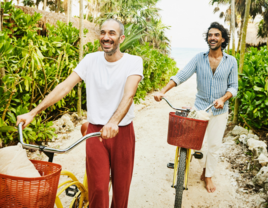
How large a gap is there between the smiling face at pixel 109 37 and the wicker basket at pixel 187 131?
44.2 inches

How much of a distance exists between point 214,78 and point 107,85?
1857mm

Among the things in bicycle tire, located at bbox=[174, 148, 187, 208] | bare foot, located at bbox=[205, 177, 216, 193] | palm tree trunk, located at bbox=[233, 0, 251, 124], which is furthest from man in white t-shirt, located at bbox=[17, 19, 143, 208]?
palm tree trunk, located at bbox=[233, 0, 251, 124]

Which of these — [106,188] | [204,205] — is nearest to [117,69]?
[106,188]

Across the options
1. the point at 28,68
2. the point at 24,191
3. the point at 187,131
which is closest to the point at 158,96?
the point at 187,131

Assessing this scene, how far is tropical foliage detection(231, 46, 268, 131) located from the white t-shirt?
3340mm

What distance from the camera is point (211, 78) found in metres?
3.43

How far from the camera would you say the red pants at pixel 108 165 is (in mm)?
2146

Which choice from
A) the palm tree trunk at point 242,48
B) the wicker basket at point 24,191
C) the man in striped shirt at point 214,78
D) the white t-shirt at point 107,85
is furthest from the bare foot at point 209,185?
the wicker basket at point 24,191

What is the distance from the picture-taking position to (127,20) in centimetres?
1395

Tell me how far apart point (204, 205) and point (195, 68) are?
1.95 metres

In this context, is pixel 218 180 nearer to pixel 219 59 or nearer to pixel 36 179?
pixel 219 59

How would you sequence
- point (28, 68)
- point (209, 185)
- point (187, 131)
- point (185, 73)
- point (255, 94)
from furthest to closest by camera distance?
1. point (255, 94)
2. point (28, 68)
3. point (209, 185)
4. point (185, 73)
5. point (187, 131)

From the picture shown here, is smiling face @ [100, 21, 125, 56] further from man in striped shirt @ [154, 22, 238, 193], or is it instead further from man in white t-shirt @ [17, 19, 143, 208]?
man in striped shirt @ [154, 22, 238, 193]

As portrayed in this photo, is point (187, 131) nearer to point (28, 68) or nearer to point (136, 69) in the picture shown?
point (136, 69)
